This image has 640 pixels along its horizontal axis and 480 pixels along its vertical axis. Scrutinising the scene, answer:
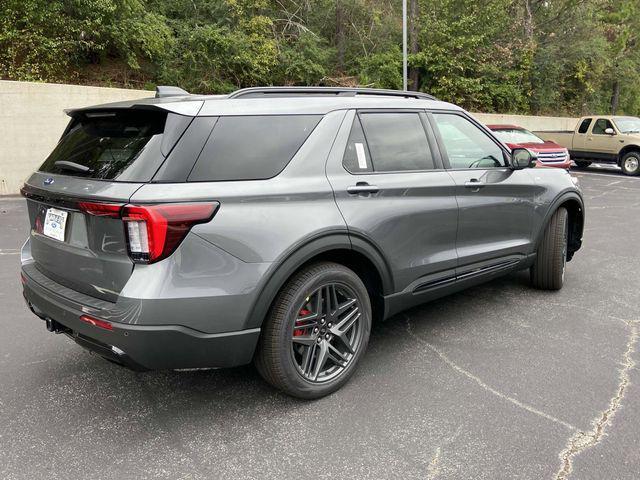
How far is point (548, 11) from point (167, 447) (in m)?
29.0

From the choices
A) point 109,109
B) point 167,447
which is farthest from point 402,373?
point 109,109

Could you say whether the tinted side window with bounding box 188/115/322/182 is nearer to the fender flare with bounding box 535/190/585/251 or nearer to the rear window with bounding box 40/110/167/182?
the rear window with bounding box 40/110/167/182

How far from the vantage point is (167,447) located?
104 inches

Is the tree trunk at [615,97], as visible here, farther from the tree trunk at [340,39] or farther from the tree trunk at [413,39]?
the tree trunk at [340,39]

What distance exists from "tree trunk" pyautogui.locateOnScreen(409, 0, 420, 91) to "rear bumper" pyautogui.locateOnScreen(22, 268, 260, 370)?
72.7 feet

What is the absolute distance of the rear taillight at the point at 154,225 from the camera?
2.42 metres

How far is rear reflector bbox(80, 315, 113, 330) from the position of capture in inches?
97.9

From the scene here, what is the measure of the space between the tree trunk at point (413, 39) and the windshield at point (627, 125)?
8.99 metres

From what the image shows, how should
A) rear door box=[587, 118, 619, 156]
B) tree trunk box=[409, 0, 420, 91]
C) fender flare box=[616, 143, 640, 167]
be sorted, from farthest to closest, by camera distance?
tree trunk box=[409, 0, 420, 91] → rear door box=[587, 118, 619, 156] → fender flare box=[616, 143, 640, 167]

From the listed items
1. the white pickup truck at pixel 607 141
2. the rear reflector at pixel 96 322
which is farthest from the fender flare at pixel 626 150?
the rear reflector at pixel 96 322

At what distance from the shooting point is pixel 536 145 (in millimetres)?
12867

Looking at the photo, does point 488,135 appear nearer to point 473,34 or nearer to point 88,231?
point 88,231

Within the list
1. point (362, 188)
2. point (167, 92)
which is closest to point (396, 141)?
point (362, 188)

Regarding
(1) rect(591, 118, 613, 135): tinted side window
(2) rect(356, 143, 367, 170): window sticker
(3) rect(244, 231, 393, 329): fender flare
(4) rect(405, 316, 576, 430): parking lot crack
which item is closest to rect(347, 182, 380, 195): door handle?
(2) rect(356, 143, 367, 170): window sticker
